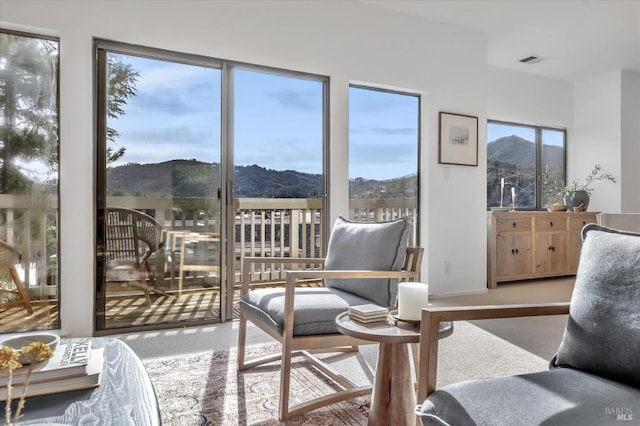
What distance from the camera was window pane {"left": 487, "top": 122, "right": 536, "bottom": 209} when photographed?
5.61 m

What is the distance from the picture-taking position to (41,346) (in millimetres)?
985

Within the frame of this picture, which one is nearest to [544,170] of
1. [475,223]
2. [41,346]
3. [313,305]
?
[475,223]

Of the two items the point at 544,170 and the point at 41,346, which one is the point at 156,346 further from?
the point at 544,170

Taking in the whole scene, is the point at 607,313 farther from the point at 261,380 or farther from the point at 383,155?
the point at 383,155

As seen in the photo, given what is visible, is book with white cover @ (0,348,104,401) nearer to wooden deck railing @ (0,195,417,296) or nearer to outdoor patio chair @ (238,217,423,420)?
outdoor patio chair @ (238,217,423,420)

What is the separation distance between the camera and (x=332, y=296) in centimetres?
205

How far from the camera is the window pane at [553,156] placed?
6023mm

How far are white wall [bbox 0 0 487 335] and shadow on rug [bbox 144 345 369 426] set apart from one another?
3.47 feet

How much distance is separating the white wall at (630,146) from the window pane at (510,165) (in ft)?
3.40

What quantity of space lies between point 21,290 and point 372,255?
2392 millimetres

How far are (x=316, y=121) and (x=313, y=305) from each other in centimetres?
227

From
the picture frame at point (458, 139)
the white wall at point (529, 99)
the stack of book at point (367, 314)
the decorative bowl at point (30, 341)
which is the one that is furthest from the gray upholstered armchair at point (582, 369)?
the white wall at point (529, 99)

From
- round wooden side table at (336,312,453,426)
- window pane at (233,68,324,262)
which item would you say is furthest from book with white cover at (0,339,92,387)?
window pane at (233,68,324,262)

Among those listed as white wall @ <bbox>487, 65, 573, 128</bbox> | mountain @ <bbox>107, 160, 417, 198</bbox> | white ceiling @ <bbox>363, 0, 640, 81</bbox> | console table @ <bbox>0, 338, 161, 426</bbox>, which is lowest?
console table @ <bbox>0, 338, 161, 426</bbox>
